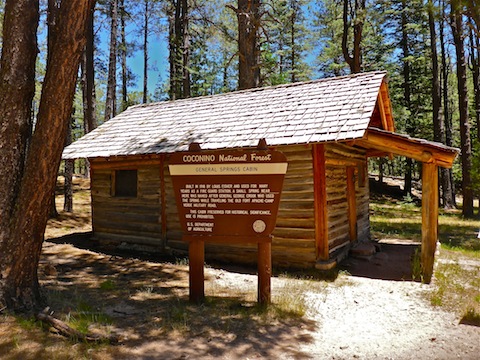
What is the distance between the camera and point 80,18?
Result: 16.9 ft

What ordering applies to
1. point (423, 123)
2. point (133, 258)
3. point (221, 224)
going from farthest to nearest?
point (423, 123), point (133, 258), point (221, 224)

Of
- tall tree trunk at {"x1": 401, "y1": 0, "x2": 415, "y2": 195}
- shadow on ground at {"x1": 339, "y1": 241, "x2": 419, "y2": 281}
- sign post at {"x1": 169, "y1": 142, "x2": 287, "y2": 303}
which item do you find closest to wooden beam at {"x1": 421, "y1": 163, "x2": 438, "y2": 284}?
shadow on ground at {"x1": 339, "y1": 241, "x2": 419, "y2": 281}

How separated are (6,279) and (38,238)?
63cm

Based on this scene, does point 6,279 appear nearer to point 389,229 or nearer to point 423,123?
point 389,229

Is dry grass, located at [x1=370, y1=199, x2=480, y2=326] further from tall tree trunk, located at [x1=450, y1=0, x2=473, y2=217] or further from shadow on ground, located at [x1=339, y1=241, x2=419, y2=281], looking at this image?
tall tree trunk, located at [x1=450, y1=0, x2=473, y2=217]

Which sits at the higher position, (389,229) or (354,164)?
(354,164)

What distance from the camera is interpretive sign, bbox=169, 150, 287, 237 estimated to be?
566cm

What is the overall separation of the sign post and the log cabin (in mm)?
2554

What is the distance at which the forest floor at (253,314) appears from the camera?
4340 mm

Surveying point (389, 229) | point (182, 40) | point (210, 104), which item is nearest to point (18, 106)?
point (210, 104)

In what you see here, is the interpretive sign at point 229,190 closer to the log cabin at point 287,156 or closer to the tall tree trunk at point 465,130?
the log cabin at point 287,156

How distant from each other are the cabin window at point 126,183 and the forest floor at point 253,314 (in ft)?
9.41

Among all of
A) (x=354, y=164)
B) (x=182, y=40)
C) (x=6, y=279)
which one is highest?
(x=182, y=40)

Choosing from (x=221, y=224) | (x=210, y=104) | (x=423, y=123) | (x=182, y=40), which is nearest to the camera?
(x=221, y=224)
